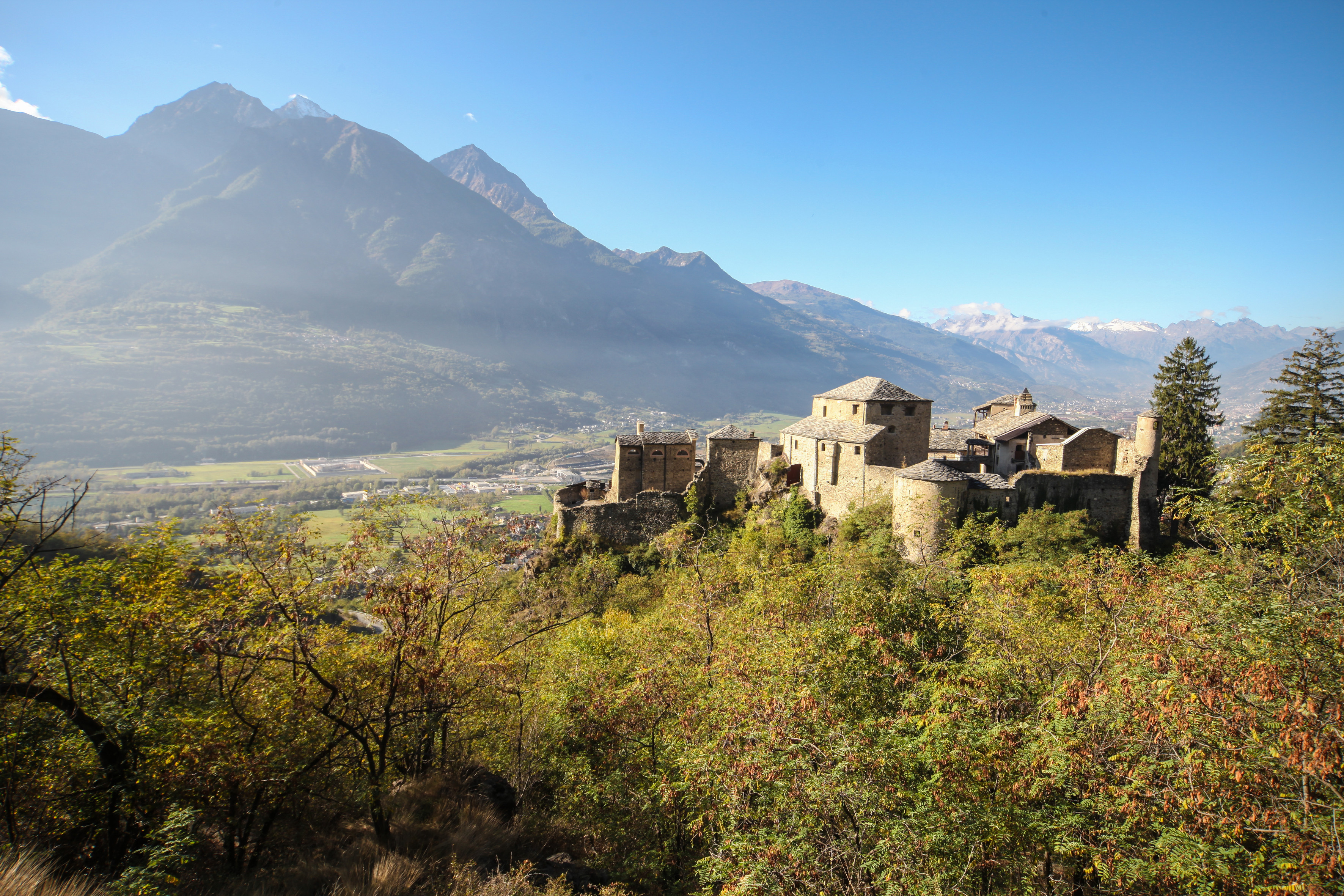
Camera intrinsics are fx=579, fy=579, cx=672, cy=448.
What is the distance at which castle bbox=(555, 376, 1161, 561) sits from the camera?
27438mm

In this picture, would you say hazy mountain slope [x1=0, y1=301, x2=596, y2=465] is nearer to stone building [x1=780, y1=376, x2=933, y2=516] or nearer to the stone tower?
stone building [x1=780, y1=376, x2=933, y2=516]

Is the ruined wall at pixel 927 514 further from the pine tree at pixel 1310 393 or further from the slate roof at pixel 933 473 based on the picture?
the pine tree at pixel 1310 393

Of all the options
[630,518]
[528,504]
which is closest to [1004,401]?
[630,518]

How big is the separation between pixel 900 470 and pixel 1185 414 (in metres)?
17.8

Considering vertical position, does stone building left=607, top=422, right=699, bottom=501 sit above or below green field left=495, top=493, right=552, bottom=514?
above

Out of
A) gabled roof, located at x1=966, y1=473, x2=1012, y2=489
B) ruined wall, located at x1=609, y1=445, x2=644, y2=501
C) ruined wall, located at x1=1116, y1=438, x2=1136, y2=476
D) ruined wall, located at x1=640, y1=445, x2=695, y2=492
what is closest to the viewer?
gabled roof, located at x1=966, y1=473, x2=1012, y2=489

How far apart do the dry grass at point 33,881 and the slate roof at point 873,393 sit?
106ft

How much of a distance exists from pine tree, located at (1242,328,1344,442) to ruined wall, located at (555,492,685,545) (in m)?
29.7

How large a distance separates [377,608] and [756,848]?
285 inches

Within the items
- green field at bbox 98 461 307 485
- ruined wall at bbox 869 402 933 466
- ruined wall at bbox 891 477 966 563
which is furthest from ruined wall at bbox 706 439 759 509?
green field at bbox 98 461 307 485

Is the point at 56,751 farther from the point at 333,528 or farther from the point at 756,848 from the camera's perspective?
the point at 333,528

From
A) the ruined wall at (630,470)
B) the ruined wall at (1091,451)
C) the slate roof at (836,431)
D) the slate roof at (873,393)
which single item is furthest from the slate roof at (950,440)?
the ruined wall at (630,470)

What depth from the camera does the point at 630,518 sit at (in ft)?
120

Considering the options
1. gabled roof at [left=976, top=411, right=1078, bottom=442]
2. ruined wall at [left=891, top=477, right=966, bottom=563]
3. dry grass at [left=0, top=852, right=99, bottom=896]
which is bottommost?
dry grass at [left=0, top=852, right=99, bottom=896]
